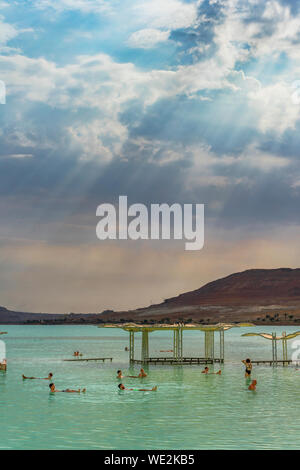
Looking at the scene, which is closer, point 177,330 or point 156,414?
point 156,414

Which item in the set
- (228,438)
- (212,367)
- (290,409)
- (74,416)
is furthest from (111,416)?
(212,367)

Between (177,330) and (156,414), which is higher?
(177,330)

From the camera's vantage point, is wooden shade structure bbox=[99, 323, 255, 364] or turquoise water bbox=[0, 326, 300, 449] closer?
turquoise water bbox=[0, 326, 300, 449]

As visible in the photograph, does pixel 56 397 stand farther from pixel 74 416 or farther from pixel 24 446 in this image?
pixel 24 446

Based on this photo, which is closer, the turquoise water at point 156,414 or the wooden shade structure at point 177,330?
the turquoise water at point 156,414

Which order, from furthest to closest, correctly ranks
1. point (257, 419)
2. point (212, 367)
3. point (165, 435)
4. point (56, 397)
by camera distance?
1. point (212, 367)
2. point (56, 397)
3. point (257, 419)
4. point (165, 435)

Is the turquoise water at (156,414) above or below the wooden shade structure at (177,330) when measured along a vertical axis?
below

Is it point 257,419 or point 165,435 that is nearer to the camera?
point 165,435

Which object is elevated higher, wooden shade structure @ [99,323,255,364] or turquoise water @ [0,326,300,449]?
wooden shade structure @ [99,323,255,364]
